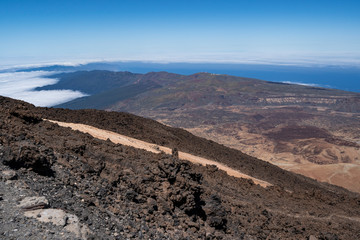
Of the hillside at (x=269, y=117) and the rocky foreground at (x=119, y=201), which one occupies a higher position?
the rocky foreground at (x=119, y=201)

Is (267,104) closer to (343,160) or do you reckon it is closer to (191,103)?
(191,103)

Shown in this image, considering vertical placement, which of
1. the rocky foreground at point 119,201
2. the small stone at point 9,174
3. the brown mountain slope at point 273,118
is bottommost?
the brown mountain slope at point 273,118

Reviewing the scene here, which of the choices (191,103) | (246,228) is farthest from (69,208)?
(191,103)

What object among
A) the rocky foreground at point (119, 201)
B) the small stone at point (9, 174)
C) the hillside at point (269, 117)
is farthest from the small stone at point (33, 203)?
the hillside at point (269, 117)

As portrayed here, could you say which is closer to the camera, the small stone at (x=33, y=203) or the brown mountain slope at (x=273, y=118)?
the small stone at (x=33, y=203)

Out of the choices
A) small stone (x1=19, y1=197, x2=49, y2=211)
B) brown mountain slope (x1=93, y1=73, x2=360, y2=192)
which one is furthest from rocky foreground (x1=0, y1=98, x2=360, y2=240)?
brown mountain slope (x1=93, y1=73, x2=360, y2=192)

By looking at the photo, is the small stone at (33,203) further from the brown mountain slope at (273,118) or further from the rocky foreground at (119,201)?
the brown mountain slope at (273,118)

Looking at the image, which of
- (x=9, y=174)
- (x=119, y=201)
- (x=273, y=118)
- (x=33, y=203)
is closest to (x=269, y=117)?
(x=273, y=118)

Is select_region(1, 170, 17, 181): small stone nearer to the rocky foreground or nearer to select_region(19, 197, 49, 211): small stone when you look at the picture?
the rocky foreground
